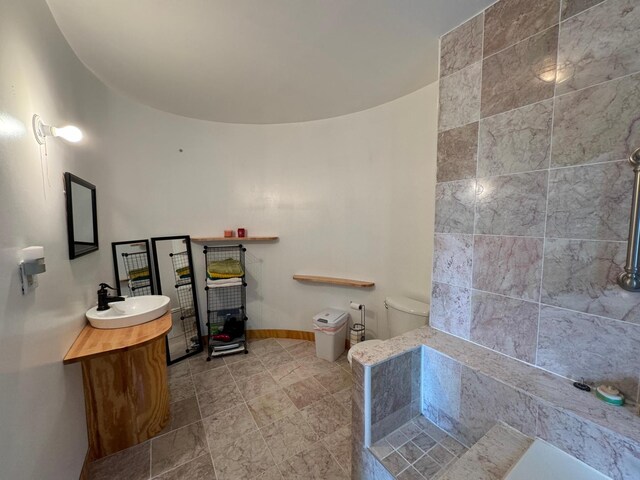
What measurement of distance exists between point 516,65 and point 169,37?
1840mm

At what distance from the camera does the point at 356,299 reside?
2688 millimetres

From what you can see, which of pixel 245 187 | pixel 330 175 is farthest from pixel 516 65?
pixel 245 187

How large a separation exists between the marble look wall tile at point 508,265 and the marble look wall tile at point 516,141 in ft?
1.10

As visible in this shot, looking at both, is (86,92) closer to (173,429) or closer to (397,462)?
(173,429)

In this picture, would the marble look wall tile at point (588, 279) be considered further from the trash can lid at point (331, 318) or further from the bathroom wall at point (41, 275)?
the bathroom wall at point (41, 275)

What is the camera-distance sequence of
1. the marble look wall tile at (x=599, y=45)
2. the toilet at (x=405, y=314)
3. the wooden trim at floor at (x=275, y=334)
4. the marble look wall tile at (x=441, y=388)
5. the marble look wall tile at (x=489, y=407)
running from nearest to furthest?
the marble look wall tile at (x=599, y=45) < the marble look wall tile at (x=489, y=407) < the marble look wall tile at (x=441, y=388) < the toilet at (x=405, y=314) < the wooden trim at floor at (x=275, y=334)

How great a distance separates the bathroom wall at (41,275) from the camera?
32.9 inches

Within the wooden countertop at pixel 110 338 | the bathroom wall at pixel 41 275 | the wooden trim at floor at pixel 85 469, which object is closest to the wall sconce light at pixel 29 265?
the bathroom wall at pixel 41 275

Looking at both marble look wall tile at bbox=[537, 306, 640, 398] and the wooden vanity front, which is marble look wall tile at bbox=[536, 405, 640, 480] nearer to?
marble look wall tile at bbox=[537, 306, 640, 398]

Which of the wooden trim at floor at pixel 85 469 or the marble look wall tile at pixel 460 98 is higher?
the marble look wall tile at pixel 460 98

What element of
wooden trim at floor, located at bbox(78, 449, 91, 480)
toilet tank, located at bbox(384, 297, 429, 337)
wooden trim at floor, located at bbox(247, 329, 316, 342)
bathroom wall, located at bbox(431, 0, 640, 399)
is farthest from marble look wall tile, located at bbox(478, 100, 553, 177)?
wooden trim at floor, located at bbox(78, 449, 91, 480)

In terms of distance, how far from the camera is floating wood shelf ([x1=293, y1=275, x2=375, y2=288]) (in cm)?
256

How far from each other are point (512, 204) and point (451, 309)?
64cm

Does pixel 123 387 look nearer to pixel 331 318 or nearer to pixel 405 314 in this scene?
pixel 331 318
